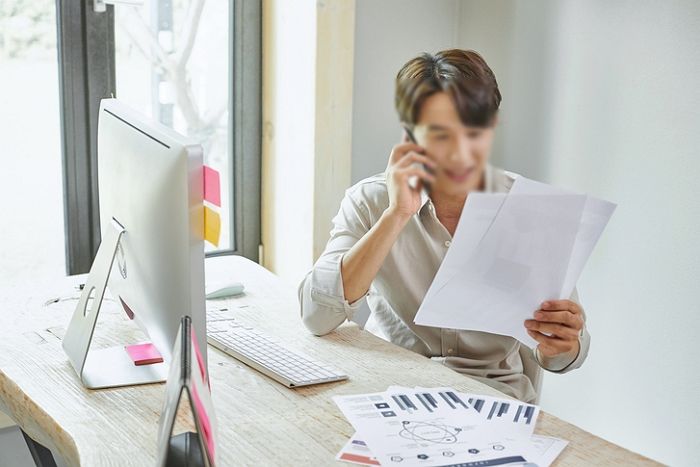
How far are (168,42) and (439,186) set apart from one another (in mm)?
1900

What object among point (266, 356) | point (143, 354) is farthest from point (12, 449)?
point (266, 356)

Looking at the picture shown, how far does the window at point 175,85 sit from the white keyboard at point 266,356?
818mm

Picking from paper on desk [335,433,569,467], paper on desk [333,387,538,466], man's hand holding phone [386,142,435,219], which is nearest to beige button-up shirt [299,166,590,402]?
paper on desk [333,387,538,466]

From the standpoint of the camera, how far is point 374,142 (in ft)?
8.70

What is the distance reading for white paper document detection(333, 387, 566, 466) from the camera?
4.12ft

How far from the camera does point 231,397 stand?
1.47 m

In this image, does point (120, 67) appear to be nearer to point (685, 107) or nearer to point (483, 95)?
point (685, 107)

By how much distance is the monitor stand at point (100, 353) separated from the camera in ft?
4.95

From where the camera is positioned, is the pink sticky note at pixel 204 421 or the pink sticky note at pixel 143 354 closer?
the pink sticky note at pixel 204 421

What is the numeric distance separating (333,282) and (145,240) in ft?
1.30

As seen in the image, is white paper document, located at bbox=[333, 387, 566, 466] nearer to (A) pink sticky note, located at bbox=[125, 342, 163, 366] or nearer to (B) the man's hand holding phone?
(A) pink sticky note, located at bbox=[125, 342, 163, 366]

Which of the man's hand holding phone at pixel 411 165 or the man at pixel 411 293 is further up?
the man's hand holding phone at pixel 411 165

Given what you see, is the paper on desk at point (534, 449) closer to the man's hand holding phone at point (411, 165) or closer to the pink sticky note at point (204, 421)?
the pink sticky note at point (204, 421)

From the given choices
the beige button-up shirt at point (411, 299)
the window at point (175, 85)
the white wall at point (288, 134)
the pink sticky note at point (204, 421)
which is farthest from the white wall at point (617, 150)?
the pink sticky note at point (204, 421)
